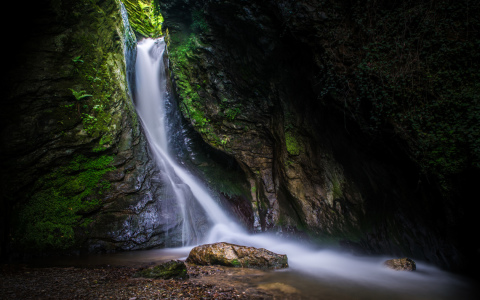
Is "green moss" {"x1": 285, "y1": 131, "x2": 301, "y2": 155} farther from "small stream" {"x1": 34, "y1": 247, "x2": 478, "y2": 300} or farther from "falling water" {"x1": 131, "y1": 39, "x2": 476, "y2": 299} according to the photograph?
"small stream" {"x1": 34, "y1": 247, "x2": 478, "y2": 300}

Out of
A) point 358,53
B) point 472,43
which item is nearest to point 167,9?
point 358,53

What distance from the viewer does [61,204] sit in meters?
5.90

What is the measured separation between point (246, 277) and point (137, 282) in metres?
1.82

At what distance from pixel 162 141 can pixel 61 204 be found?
4.59m

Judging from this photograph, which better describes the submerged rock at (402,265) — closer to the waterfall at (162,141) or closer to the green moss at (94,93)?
the waterfall at (162,141)

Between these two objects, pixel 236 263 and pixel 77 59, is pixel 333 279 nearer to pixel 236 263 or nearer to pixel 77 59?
pixel 236 263

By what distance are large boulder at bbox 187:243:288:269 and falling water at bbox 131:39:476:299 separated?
1.35ft

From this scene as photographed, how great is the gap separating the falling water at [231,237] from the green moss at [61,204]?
222 cm

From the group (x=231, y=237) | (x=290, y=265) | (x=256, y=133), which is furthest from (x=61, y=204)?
(x=256, y=133)

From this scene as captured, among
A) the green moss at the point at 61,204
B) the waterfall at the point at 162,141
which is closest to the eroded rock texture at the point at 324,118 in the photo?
the waterfall at the point at 162,141

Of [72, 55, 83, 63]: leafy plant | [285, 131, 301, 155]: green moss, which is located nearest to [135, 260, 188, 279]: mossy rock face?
[285, 131, 301, 155]: green moss

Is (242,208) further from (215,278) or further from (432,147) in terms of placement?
(432,147)

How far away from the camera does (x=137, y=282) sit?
11.4 ft

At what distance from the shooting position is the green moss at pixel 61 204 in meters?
5.45
